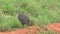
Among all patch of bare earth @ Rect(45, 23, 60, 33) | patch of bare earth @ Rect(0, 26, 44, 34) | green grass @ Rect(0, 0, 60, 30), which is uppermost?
green grass @ Rect(0, 0, 60, 30)

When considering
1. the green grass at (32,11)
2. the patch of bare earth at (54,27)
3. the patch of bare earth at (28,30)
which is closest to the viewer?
the patch of bare earth at (28,30)

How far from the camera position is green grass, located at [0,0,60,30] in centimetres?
914

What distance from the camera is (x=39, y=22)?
943 cm

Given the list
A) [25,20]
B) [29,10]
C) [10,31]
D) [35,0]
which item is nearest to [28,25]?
[25,20]

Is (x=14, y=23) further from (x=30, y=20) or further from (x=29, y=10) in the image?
(x=29, y=10)

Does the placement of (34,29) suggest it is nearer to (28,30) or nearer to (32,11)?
(28,30)

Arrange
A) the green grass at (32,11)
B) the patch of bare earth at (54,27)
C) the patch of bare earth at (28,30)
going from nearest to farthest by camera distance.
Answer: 1. the patch of bare earth at (28,30)
2. the patch of bare earth at (54,27)
3. the green grass at (32,11)

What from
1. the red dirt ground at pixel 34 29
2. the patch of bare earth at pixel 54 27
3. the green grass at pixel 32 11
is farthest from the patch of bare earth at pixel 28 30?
the patch of bare earth at pixel 54 27

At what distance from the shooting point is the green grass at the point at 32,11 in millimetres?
9141

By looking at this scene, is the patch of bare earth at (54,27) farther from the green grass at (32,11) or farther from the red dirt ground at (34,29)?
the green grass at (32,11)

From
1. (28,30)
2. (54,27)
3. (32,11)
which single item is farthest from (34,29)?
(32,11)

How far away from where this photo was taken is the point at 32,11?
1056cm

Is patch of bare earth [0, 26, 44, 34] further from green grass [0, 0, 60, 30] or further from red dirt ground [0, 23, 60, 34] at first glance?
green grass [0, 0, 60, 30]

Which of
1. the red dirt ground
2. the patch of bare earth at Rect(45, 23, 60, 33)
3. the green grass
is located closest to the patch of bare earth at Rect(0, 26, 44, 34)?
the red dirt ground
